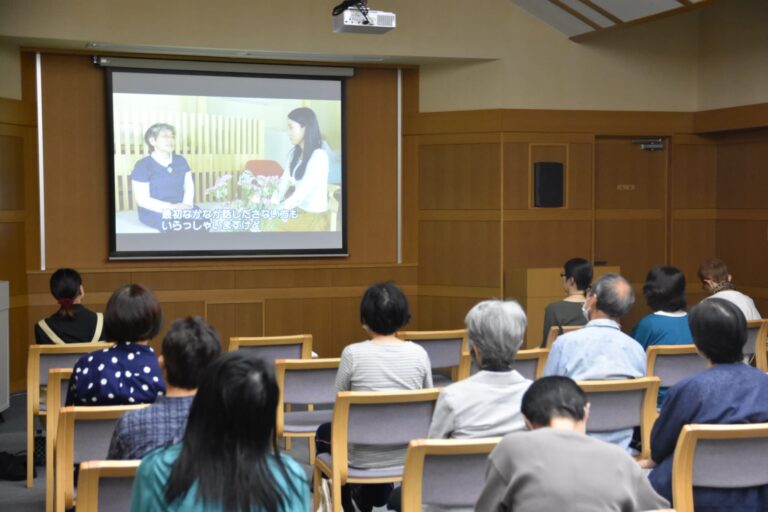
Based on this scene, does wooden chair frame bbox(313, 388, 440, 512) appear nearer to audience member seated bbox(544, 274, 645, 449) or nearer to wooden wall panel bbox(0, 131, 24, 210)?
audience member seated bbox(544, 274, 645, 449)

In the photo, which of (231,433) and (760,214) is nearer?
(231,433)

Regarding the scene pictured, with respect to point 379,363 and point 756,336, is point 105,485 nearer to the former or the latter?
point 379,363

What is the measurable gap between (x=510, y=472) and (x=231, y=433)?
26.4 inches

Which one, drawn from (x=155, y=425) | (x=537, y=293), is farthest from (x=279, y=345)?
(x=537, y=293)

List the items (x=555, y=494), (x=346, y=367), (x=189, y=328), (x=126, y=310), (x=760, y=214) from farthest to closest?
(x=760, y=214) → (x=346, y=367) → (x=126, y=310) → (x=189, y=328) → (x=555, y=494)

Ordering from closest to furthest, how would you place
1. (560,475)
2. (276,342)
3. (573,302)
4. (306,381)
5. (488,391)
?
1. (560,475)
2. (488,391)
3. (306,381)
4. (276,342)
5. (573,302)

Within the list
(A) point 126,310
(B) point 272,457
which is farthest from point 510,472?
(A) point 126,310

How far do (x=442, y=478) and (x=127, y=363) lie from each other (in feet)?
4.42

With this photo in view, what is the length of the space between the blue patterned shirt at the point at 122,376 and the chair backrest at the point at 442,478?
118cm

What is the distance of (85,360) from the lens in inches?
147

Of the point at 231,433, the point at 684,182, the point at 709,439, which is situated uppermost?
the point at 684,182

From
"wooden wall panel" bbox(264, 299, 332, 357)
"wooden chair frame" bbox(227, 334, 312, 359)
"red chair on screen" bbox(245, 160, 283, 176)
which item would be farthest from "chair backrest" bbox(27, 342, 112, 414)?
"red chair on screen" bbox(245, 160, 283, 176)

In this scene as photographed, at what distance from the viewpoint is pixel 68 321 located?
5.65 metres

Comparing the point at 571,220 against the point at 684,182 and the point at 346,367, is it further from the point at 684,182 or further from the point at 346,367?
the point at 346,367
